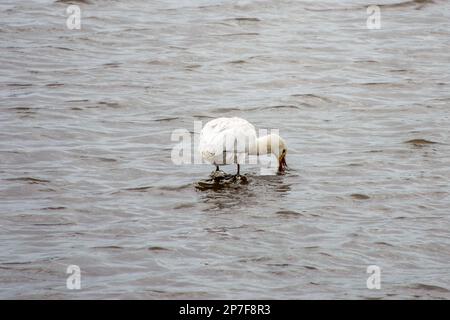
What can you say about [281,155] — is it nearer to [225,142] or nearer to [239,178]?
[239,178]

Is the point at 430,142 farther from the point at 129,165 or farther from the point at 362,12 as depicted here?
the point at 362,12

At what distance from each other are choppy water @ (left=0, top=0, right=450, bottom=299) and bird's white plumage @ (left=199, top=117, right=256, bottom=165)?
1.28 ft

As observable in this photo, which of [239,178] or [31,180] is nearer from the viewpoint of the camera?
[31,180]

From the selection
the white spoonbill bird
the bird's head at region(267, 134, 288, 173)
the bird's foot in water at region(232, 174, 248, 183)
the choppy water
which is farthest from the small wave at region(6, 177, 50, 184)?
the bird's head at region(267, 134, 288, 173)

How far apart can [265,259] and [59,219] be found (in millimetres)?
2343

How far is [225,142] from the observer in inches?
428

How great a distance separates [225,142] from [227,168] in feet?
3.38

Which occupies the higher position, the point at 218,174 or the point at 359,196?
the point at 218,174

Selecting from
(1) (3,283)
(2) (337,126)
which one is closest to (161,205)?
(1) (3,283)

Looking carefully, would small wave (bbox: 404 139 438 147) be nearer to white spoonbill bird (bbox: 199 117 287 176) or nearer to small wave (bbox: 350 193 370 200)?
small wave (bbox: 350 193 370 200)

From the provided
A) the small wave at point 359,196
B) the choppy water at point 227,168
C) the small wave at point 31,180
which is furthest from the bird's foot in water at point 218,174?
the small wave at point 31,180

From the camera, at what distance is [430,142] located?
12.7 meters

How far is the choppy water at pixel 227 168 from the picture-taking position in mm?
8805

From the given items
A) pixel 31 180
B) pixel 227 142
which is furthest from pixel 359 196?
pixel 31 180
